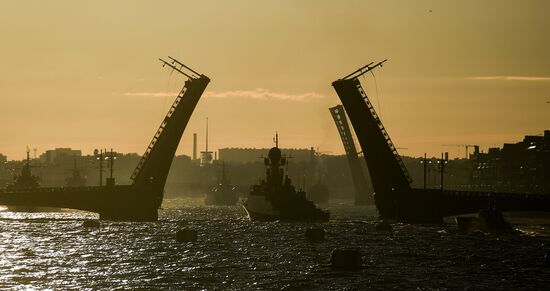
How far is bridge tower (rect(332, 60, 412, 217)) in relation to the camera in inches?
3829

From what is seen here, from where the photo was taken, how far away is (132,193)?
107 m

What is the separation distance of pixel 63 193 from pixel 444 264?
51.7 meters

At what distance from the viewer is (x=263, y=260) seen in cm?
6384

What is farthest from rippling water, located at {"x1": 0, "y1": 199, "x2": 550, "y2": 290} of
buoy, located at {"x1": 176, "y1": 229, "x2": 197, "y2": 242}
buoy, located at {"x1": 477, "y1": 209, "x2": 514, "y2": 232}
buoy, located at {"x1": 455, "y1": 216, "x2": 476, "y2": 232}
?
buoy, located at {"x1": 455, "y1": 216, "x2": 476, "y2": 232}

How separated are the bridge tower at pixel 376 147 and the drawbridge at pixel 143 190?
11.1 meters

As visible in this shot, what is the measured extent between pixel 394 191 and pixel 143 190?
65.9 feet

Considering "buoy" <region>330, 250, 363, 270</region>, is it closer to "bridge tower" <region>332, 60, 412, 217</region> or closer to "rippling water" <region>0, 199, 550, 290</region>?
"rippling water" <region>0, 199, 550, 290</region>

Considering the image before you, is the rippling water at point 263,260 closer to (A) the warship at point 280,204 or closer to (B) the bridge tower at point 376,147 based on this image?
(B) the bridge tower at point 376,147

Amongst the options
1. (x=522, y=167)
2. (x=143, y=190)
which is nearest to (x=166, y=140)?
(x=143, y=190)

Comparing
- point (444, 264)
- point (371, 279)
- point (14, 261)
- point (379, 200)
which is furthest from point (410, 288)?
point (379, 200)

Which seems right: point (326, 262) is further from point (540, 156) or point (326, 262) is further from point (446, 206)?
point (540, 156)

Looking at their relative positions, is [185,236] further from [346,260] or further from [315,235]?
[346,260]

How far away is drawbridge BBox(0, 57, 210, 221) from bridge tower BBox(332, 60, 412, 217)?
1112cm

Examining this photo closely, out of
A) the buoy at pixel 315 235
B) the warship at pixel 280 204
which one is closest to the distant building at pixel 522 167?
the warship at pixel 280 204
